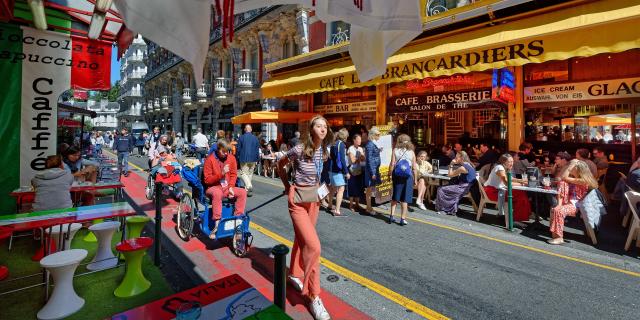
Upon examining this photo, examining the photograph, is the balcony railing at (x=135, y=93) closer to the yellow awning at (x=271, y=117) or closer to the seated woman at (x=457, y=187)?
the yellow awning at (x=271, y=117)

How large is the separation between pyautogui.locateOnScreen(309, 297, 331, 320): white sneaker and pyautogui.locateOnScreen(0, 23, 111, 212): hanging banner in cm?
549

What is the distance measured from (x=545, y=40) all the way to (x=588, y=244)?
15.3 feet

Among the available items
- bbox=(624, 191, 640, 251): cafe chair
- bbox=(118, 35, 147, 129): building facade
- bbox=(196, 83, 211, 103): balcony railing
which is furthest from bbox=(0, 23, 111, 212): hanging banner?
bbox=(118, 35, 147, 129): building facade

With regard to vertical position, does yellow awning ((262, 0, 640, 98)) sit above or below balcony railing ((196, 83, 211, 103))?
below

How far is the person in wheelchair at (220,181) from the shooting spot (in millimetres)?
4992

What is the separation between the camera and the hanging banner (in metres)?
5.18

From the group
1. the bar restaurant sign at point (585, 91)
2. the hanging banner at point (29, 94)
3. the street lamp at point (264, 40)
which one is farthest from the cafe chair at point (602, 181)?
the street lamp at point (264, 40)

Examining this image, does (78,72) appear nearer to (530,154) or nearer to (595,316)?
(595,316)

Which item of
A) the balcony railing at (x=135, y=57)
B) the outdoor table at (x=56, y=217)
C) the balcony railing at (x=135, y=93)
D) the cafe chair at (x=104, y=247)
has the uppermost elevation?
the balcony railing at (x=135, y=57)

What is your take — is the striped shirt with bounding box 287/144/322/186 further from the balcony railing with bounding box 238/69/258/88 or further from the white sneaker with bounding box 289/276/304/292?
the balcony railing with bounding box 238/69/258/88

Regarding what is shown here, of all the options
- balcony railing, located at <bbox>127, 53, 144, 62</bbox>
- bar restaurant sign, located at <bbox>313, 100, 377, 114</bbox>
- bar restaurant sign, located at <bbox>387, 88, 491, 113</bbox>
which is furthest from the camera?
balcony railing, located at <bbox>127, 53, 144, 62</bbox>

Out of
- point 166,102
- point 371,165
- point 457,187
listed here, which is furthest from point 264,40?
point 166,102

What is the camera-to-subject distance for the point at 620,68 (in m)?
8.04

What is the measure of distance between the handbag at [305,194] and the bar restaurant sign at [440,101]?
851 centimetres
